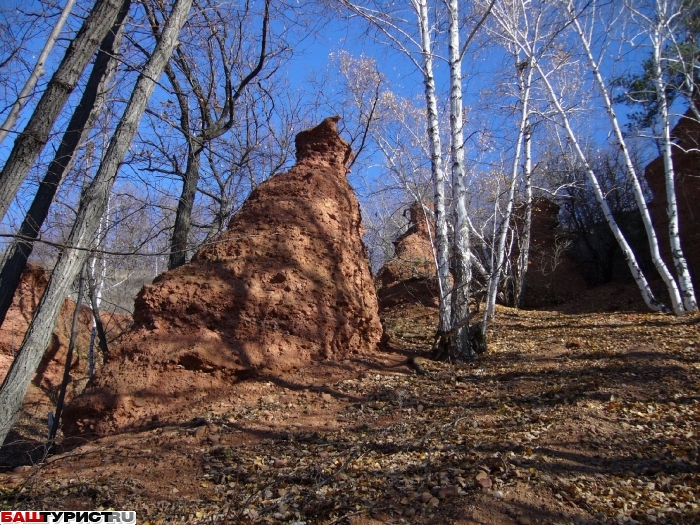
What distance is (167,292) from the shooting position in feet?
18.6

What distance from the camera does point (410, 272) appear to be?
1412 centimetres

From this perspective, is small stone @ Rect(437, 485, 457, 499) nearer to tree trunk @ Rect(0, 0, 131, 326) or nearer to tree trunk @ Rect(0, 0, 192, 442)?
tree trunk @ Rect(0, 0, 192, 442)

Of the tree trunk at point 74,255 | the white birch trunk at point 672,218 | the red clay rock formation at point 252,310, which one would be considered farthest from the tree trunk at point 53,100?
the white birch trunk at point 672,218

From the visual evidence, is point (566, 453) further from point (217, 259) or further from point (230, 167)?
point (230, 167)

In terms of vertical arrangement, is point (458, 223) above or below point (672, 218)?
below

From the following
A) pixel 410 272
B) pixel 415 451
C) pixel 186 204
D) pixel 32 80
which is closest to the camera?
pixel 415 451

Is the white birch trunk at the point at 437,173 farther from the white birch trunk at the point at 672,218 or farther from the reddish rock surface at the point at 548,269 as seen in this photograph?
the reddish rock surface at the point at 548,269

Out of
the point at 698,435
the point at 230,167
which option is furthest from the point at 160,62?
the point at 698,435

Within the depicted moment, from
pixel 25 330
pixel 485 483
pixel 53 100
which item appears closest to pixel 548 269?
pixel 25 330

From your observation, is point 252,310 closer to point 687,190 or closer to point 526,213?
point 526,213

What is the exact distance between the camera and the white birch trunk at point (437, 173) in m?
6.63

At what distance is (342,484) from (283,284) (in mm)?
2816

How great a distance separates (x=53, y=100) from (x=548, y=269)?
1714cm

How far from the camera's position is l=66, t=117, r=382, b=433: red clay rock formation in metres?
5.21
